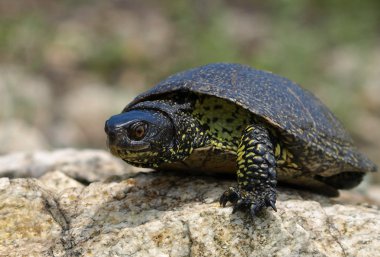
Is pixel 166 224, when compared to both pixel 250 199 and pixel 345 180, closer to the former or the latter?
pixel 250 199

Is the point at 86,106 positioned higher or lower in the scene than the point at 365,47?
lower

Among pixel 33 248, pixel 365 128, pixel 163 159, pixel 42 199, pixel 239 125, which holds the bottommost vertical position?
pixel 33 248

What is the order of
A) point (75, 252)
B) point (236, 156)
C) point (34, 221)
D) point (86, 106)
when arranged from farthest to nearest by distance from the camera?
1. point (86, 106)
2. point (236, 156)
3. point (34, 221)
4. point (75, 252)

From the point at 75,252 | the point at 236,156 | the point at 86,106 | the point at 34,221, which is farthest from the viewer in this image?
the point at 86,106

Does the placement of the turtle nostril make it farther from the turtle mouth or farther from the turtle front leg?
the turtle front leg

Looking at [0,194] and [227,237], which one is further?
[0,194]

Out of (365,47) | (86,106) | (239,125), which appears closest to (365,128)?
(365,47)

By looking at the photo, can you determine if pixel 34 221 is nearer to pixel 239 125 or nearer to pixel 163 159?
pixel 163 159

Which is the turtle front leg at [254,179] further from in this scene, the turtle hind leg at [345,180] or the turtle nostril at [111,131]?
the turtle hind leg at [345,180]
